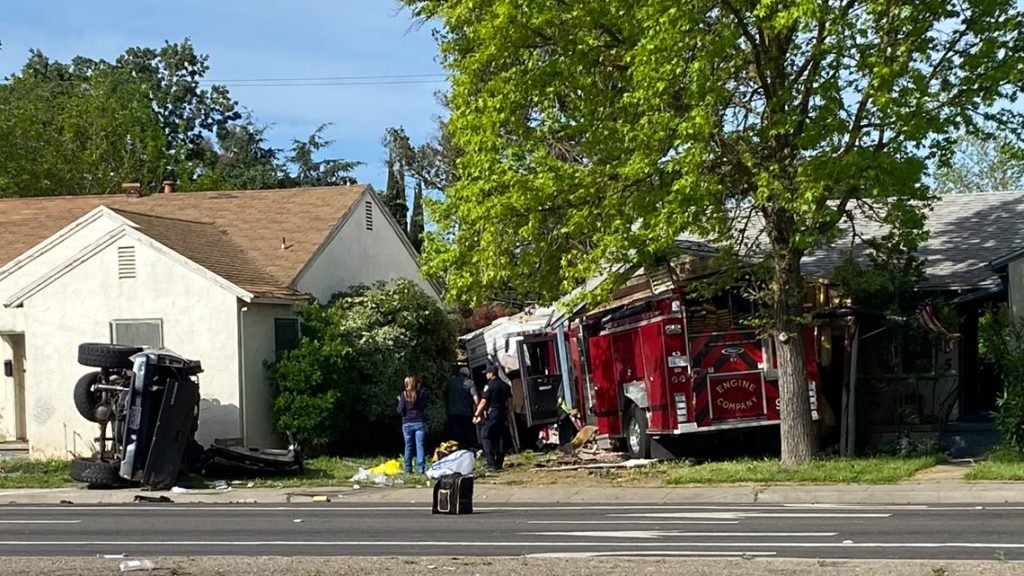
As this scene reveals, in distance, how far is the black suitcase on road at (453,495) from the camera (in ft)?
52.0

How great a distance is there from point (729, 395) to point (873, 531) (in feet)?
28.3

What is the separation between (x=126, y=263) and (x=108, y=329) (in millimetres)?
1259

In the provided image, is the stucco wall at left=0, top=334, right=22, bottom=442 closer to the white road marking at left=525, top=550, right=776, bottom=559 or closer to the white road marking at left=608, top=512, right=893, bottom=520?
the white road marking at left=608, top=512, right=893, bottom=520

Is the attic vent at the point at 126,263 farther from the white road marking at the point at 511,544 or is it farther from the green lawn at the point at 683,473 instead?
the white road marking at the point at 511,544

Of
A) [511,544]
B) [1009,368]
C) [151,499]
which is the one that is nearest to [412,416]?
[151,499]

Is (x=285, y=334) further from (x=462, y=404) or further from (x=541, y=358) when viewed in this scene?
(x=541, y=358)

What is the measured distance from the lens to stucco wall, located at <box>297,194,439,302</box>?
28.3 meters

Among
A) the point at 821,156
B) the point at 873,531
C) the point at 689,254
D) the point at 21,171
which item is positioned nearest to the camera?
the point at 873,531

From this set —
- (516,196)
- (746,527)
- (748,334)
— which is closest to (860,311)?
(748,334)

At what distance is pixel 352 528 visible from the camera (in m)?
14.5

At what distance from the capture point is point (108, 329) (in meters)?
25.2

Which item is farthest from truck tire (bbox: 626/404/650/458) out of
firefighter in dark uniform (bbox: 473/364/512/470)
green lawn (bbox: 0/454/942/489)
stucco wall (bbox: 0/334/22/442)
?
stucco wall (bbox: 0/334/22/442)

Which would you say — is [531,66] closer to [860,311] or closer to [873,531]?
[860,311]

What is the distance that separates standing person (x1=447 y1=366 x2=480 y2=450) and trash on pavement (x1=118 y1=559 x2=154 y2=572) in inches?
522
